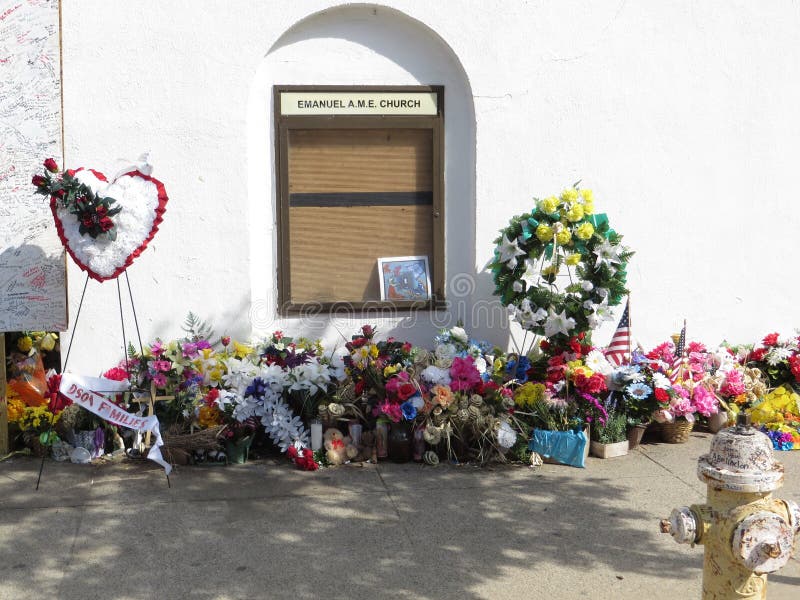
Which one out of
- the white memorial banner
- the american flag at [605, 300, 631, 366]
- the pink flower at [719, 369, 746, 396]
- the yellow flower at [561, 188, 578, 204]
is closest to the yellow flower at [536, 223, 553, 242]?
the yellow flower at [561, 188, 578, 204]

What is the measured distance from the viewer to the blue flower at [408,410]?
256 inches

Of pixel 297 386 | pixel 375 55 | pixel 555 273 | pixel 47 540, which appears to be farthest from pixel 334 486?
pixel 375 55

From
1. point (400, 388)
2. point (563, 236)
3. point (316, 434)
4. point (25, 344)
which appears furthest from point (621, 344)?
point (25, 344)

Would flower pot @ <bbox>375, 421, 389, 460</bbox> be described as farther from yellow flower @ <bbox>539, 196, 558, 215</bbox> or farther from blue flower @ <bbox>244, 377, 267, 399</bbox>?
yellow flower @ <bbox>539, 196, 558, 215</bbox>

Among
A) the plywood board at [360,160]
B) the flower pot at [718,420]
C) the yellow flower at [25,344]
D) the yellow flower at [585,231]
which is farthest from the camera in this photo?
the flower pot at [718,420]

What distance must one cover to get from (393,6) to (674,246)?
2961 millimetres

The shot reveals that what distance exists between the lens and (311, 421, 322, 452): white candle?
6.57 m

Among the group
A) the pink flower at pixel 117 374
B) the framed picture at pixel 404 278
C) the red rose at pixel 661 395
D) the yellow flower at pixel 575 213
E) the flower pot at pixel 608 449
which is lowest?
the flower pot at pixel 608 449

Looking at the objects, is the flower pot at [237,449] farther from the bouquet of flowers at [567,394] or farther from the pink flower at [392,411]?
the bouquet of flowers at [567,394]

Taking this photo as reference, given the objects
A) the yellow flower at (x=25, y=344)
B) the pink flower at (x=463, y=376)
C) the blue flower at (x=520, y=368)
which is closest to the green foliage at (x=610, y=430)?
the blue flower at (x=520, y=368)

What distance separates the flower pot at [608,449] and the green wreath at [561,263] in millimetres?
806

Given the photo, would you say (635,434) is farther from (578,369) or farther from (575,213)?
→ (575,213)

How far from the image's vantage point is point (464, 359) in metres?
6.72

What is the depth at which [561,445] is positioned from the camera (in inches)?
259
